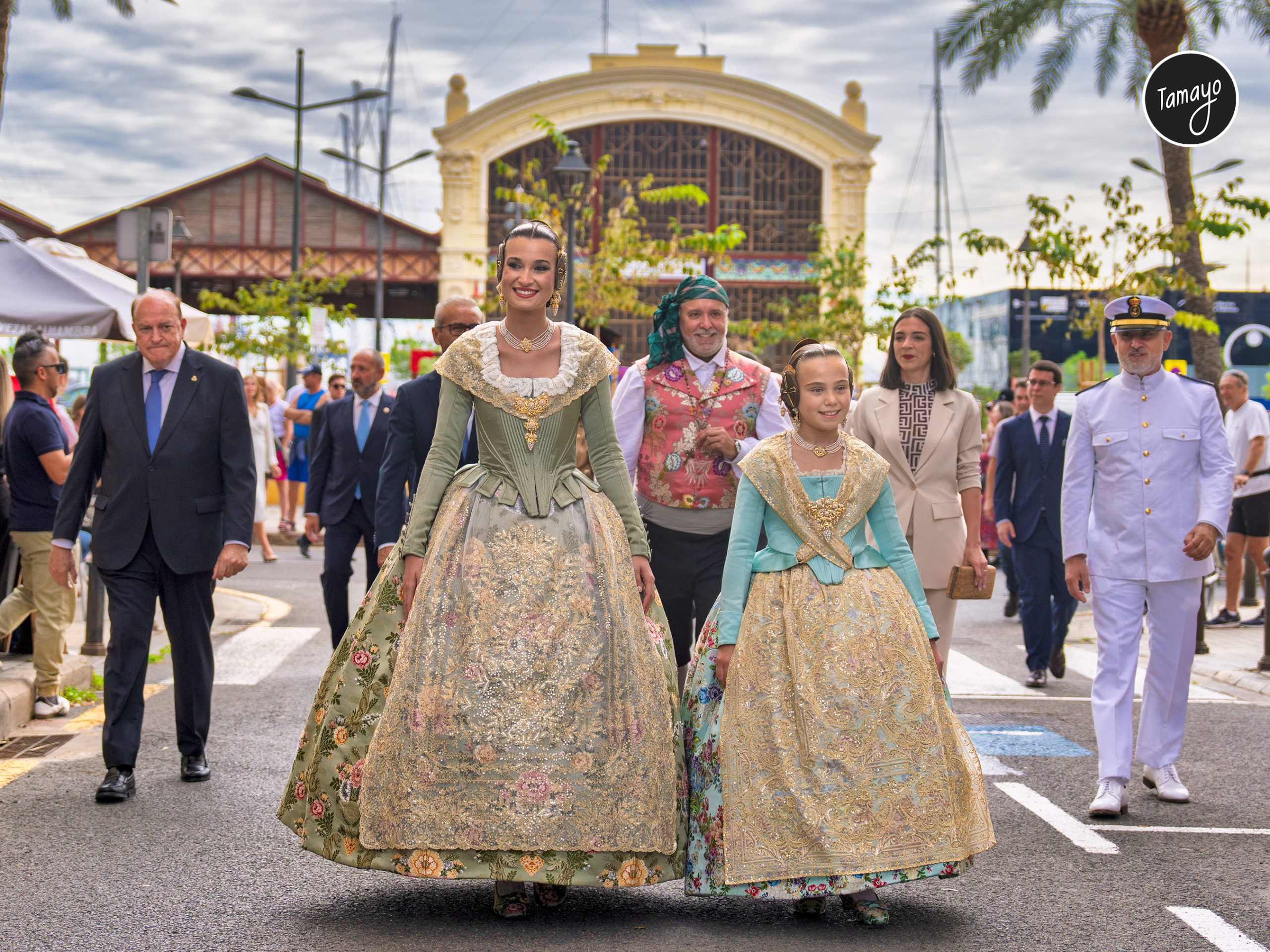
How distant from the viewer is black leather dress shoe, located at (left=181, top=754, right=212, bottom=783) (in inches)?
247

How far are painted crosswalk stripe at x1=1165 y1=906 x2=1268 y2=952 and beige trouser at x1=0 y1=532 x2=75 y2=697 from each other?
5.85 metres

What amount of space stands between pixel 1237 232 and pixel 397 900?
1126cm

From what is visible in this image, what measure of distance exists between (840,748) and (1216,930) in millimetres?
1329

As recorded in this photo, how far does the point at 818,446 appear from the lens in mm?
4793

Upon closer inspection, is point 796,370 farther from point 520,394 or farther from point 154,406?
point 154,406

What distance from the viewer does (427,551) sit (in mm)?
4543

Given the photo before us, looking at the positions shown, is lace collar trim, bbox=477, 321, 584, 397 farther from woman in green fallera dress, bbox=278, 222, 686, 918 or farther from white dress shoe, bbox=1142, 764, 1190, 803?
white dress shoe, bbox=1142, 764, 1190, 803

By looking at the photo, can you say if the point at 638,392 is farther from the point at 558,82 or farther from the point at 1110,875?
the point at 558,82

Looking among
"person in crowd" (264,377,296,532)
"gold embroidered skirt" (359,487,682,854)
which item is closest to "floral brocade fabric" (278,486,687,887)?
"gold embroidered skirt" (359,487,682,854)

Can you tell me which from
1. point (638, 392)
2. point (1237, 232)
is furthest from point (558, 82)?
point (638, 392)

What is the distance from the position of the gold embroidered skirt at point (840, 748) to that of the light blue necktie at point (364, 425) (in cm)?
457

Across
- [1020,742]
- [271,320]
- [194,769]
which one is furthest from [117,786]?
[271,320]

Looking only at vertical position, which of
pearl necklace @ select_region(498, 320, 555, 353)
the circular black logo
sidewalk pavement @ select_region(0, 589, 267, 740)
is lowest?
sidewalk pavement @ select_region(0, 589, 267, 740)

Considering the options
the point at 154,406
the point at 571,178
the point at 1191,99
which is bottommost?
the point at 154,406
